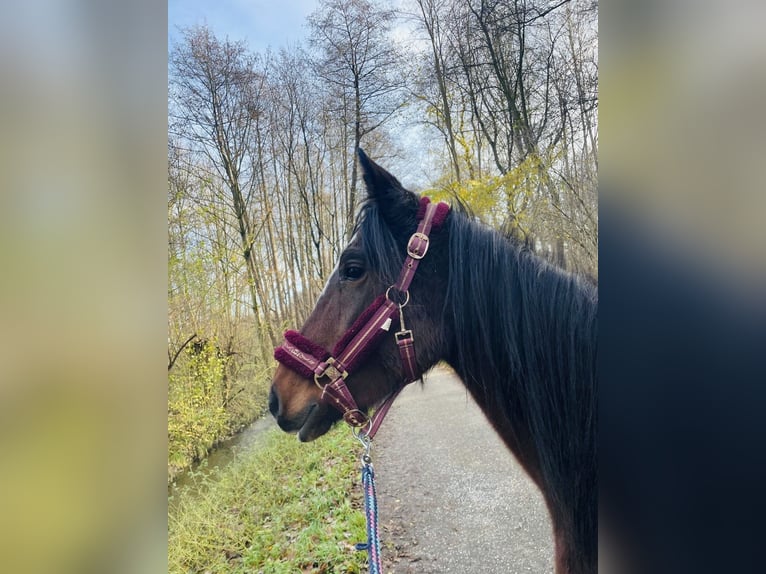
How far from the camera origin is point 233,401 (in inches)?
43.9

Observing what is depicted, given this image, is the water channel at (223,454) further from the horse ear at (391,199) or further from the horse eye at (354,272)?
the horse ear at (391,199)

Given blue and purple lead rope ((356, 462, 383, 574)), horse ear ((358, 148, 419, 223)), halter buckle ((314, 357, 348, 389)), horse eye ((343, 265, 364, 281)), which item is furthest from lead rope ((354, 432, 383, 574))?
horse ear ((358, 148, 419, 223))

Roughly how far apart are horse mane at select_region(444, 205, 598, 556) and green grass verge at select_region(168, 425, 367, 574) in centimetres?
77

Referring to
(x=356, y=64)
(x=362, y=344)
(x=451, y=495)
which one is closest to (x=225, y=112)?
(x=356, y=64)

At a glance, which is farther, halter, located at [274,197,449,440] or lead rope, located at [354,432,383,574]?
halter, located at [274,197,449,440]

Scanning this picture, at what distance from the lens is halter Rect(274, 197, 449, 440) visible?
951 millimetres

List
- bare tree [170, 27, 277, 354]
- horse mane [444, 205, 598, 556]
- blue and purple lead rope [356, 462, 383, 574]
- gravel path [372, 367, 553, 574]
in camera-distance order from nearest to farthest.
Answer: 1. blue and purple lead rope [356, 462, 383, 574]
2. horse mane [444, 205, 598, 556]
3. bare tree [170, 27, 277, 354]
4. gravel path [372, 367, 553, 574]

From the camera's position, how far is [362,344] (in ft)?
3.11

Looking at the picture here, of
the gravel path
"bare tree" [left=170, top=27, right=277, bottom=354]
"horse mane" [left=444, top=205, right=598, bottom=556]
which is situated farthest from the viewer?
the gravel path

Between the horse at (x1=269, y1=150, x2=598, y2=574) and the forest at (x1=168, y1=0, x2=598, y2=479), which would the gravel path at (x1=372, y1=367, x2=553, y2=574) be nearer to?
the horse at (x1=269, y1=150, x2=598, y2=574)

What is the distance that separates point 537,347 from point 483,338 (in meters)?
0.15

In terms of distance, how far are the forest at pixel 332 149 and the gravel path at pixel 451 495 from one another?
0.68 meters
